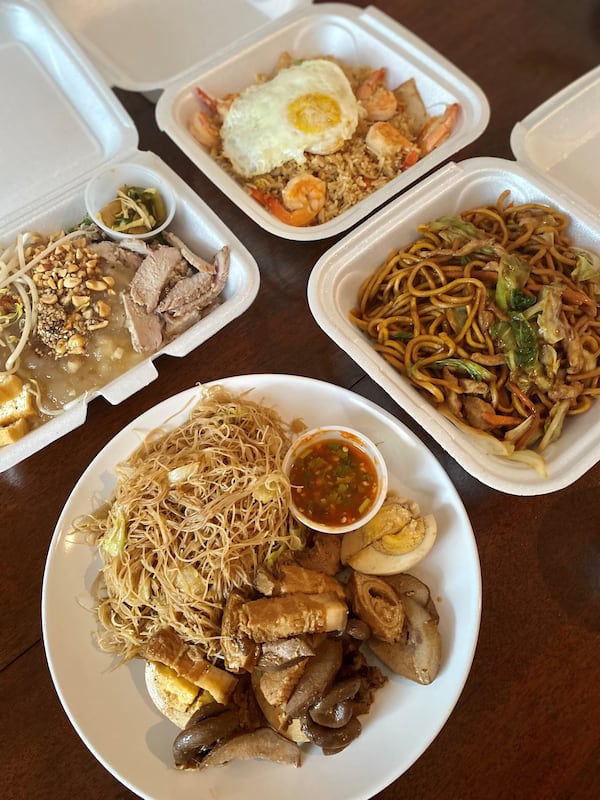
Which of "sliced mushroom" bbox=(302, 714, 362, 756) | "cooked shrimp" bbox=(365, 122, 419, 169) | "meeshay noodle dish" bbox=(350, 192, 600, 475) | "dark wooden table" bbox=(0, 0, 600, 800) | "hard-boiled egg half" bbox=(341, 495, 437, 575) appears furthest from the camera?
"cooked shrimp" bbox=(365, 122, 419, 169)

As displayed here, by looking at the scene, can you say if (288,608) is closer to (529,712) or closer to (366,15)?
(529,712)

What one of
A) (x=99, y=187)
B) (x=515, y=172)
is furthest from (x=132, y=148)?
(x=515, y=172)

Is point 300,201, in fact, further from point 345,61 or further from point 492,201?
point 345,61

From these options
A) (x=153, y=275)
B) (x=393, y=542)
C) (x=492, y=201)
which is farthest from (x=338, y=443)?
(x=492, y=201)

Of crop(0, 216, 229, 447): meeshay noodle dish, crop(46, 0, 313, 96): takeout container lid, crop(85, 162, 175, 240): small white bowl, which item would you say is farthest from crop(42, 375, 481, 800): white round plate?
crop(46, 0, 313, 96): takeout container lid

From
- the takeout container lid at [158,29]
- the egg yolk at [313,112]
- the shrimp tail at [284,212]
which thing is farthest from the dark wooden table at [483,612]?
the takeout container lid at [158,29]

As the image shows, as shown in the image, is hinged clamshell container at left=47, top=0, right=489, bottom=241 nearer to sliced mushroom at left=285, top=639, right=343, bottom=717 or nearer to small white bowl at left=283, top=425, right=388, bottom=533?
small white bowl at left=283, top=425, right=388, bottom=533
